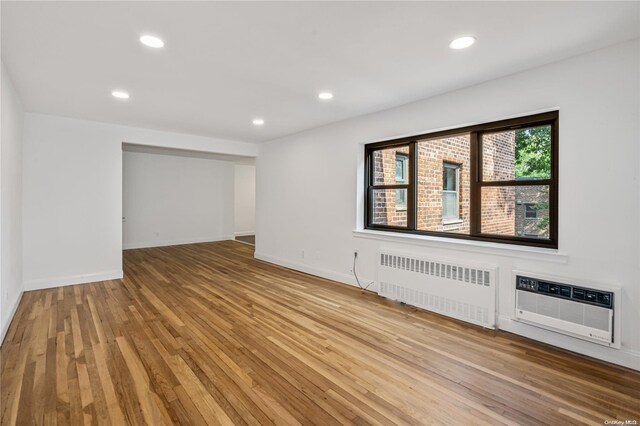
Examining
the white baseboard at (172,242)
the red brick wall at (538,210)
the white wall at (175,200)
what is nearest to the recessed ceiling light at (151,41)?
the red brick wall at (538,210)

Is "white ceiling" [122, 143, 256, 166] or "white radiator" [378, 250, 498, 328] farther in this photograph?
"white ceiling" [122, 143, 256, 166]

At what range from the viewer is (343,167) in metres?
4.86

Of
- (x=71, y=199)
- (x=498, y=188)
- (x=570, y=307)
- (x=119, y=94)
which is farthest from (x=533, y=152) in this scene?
(x=71, y=199)

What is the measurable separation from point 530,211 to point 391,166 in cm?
190

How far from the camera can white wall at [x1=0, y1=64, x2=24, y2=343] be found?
294cm

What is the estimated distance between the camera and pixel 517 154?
10.5ft

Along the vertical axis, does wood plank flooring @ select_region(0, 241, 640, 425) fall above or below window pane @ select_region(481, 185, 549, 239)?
below

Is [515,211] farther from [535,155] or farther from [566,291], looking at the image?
[566,291]

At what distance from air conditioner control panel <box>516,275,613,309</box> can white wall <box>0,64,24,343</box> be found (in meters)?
4.76

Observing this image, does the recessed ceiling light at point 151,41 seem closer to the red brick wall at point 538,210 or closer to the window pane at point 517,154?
the window pane at point 517,154

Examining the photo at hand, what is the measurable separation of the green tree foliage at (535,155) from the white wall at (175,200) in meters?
8.18

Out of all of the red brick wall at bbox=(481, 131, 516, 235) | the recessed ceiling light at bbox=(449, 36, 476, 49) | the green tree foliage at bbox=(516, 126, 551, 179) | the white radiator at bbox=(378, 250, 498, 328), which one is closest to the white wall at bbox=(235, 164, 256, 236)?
the white radiator at bbox=(378, 250, 498, 328)

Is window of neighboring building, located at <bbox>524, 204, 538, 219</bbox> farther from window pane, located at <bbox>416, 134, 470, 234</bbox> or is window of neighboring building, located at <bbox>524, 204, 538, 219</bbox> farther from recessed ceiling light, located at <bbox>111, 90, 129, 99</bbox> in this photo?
recessed ceiling light, located at <bbox>111, 90, 129, 99</bbox>

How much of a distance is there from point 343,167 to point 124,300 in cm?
350
